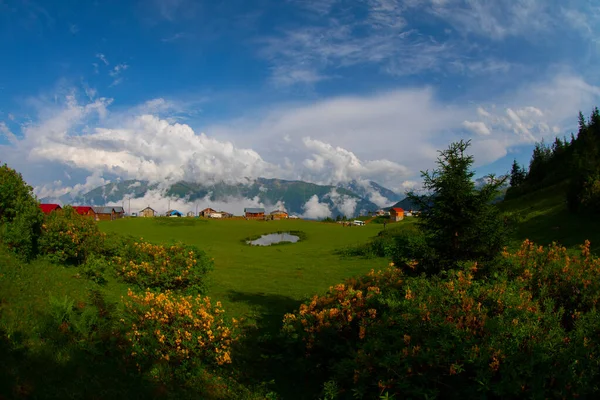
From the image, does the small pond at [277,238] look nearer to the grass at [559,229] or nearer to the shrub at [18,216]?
the grass at [559,229]

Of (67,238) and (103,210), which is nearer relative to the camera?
(67,238)

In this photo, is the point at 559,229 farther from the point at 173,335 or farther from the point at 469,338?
the point at 173,335

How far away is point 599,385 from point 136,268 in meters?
13.7

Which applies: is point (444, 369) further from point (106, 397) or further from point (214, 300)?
point (214, 300)

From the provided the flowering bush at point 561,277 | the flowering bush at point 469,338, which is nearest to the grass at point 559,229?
the flowering bush at point 561,277

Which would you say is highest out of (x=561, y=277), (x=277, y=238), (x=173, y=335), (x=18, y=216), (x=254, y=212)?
(x=254, y=212)

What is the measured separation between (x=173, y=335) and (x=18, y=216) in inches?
401

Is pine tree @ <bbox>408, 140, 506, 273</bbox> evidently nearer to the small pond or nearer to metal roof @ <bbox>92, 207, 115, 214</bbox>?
the small pond

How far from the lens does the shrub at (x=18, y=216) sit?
13.0 meters

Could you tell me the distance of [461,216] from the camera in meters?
10.3

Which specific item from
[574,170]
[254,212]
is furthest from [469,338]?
[254,212]

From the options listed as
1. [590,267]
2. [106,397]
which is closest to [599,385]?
[590,267]

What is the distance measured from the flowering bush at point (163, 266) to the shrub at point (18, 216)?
3.08 metres

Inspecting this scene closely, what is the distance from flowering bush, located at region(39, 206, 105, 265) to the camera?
562 inches
